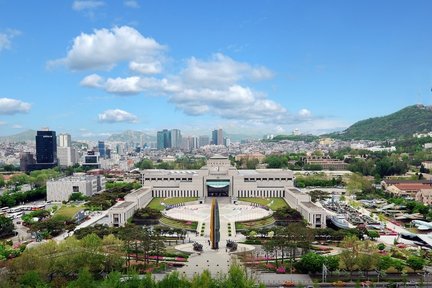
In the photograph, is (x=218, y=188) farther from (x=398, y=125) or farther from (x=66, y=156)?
(x=398, y=125)

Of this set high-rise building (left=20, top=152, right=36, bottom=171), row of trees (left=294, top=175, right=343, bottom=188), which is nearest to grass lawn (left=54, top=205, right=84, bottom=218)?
row of trees (left=294, top=175, right=343, bottom=188)

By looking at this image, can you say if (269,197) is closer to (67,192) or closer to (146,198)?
(146,198)

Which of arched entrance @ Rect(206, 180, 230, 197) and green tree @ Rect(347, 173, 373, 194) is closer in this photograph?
arched entrance @ Rect(206, 180, 230, 197)

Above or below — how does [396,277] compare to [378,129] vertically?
below

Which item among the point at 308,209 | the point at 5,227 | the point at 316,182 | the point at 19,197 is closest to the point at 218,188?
the point at 316,182

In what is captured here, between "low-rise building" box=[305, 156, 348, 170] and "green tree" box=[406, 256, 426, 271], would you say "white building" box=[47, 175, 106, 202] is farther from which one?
"low-rise building" box=[305, 156, 348, 170]

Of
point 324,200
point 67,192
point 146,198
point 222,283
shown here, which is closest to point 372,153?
point 324,200
